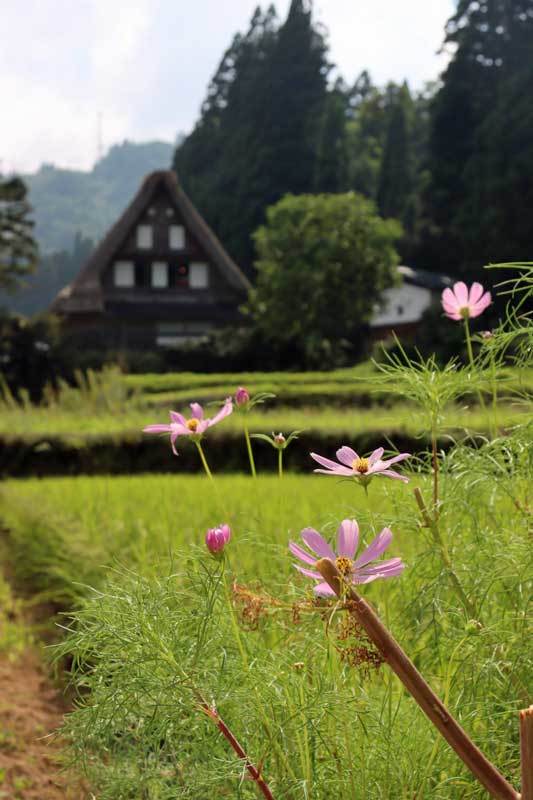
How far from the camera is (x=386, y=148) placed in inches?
1577

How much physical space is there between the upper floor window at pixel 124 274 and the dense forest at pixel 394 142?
1115 cm

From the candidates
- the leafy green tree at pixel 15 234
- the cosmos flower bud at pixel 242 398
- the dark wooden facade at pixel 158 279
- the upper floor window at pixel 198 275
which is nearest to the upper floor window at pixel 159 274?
the dark wooden facade at pixel 158 279

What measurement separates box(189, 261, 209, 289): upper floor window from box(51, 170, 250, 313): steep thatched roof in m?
0.77

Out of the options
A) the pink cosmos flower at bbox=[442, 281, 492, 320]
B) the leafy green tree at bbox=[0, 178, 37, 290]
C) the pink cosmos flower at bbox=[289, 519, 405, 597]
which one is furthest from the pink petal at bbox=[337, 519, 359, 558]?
the leafy green tree at bbox=[0, 178, 37, 290]

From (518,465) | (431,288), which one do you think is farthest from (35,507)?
(431,288)

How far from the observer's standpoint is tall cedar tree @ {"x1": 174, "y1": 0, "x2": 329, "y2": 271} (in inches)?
1558

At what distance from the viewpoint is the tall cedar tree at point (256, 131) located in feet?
130

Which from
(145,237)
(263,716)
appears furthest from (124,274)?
(263,716)

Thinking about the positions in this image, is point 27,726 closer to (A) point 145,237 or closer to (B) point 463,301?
(B) point 463,301

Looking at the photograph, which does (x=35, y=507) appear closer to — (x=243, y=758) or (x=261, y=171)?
(x=243, y=758)

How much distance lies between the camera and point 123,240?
27562 mm

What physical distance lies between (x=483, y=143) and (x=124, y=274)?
1355 cm

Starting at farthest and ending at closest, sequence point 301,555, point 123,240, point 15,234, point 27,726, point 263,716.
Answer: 1. point 15,234
2. point 123,240
3. point 27,726
4. point 263,716
5. point 301,555

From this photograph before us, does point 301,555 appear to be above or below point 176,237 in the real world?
below
